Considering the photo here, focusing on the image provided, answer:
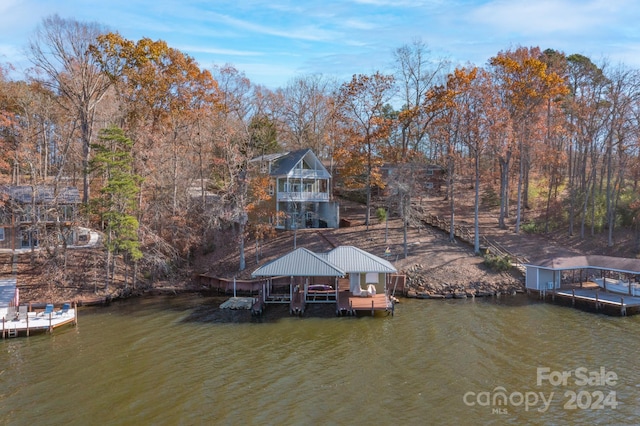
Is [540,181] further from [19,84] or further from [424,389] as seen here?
[19,84]

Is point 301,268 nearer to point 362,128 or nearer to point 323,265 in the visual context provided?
point 323,265

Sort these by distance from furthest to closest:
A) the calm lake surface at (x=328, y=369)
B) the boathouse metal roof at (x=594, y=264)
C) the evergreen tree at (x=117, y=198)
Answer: the evergreen tree at (x=117, y=198), the boathouse metal roof at (x=594, y=264), the calm lake surface at (x=328, y=369)

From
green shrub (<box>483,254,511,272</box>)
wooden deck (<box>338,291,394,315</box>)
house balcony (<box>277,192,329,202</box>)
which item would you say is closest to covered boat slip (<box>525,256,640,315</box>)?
green shrub (<box>483,254,511,272</box>)

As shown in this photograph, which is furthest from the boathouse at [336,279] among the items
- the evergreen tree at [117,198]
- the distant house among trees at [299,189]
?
the distant house among trees at [299,189]

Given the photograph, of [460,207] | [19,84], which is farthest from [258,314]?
[19,84]

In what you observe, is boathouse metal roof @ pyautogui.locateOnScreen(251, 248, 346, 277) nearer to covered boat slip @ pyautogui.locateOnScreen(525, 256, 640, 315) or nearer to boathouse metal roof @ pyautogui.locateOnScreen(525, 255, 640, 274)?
covered boat slip @ pyautogui.locateOnScreen(525, 256, 640, 315)

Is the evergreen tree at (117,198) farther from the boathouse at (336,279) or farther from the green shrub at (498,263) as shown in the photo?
the green shrub at (498,263)
